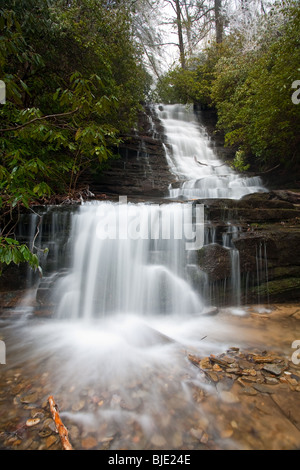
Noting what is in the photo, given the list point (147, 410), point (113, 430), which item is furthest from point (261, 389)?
point (113, 430)

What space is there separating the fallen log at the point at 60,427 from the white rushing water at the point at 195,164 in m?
7.12

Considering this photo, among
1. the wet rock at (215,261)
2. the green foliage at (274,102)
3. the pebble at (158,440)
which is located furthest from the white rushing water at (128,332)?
the green foliage at (274,102)

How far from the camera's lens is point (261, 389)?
2.01m

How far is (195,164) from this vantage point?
454 inches

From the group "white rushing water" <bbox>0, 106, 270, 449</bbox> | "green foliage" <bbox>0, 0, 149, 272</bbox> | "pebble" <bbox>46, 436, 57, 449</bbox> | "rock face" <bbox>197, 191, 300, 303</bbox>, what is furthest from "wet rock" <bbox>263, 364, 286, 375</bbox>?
"green foliage" <bbox>0, 0, 149, 272</bbox>

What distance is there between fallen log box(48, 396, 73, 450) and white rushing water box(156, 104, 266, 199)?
712 cm

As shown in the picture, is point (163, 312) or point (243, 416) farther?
point (163, 312)

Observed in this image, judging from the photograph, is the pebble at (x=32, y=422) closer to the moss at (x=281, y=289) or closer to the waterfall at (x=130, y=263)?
the waterfall at (x=130, y=263)

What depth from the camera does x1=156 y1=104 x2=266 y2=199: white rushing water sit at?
8.29 m

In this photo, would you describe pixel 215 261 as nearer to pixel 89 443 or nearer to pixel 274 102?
pixel 89 443

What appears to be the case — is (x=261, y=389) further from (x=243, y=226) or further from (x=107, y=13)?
(x=107, y=13)

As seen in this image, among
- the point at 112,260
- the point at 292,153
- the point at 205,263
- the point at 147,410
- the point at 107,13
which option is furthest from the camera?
the point at 292,153

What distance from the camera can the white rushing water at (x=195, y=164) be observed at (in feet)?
27.2
